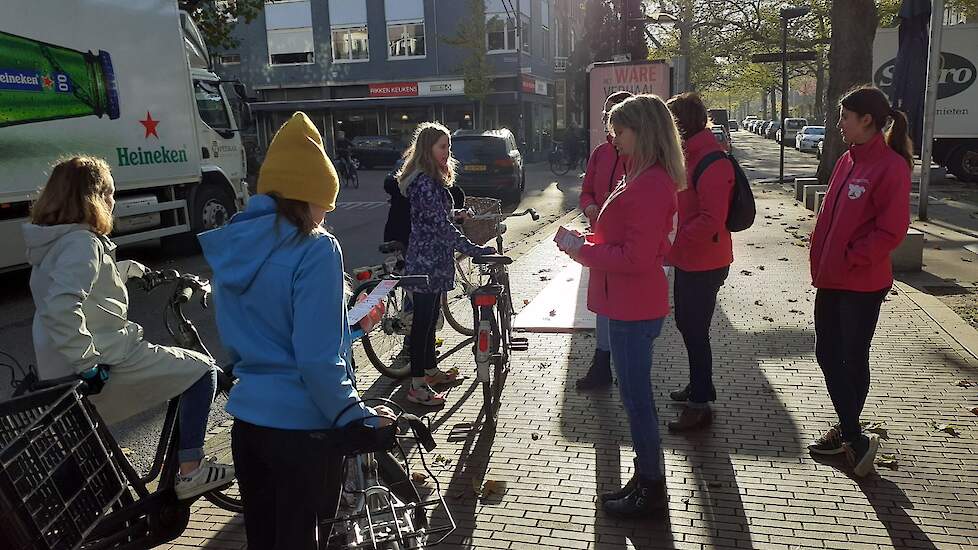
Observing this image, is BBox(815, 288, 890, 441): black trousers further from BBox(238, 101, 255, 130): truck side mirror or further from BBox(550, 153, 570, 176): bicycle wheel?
BBox(550, 153, 570, 176): bicycle wheel

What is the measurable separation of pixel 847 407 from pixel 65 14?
9.48 meters

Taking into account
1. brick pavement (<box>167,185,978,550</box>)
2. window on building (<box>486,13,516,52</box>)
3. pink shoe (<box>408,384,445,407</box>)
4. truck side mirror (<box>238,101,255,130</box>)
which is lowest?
brick pavement (<box>167,185,978,550</box>)

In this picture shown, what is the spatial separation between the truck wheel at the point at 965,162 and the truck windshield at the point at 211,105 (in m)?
16.9

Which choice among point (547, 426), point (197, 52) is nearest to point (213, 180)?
point (197, 52)

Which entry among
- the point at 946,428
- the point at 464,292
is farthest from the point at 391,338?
the point at 946,428

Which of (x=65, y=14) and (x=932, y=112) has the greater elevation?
(x=65, y=14)

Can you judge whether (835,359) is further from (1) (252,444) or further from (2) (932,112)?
(2) (932,112)

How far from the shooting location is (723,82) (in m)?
46.6

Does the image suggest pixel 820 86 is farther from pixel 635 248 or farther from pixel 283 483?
pixel 283 483

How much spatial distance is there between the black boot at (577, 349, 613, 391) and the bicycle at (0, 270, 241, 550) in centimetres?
286

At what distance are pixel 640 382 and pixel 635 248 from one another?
645mm

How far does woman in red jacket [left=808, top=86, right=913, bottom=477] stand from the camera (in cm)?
357

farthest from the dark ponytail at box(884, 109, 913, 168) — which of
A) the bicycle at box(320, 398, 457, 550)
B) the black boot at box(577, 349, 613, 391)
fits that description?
the bicycle at box(320, 398, 457, 550)

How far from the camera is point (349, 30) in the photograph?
40781 mm
